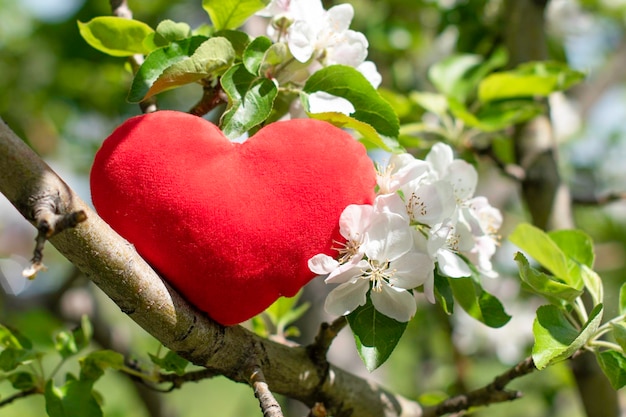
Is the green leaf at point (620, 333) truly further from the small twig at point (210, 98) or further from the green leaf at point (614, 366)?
the small twig at point (210, 98)

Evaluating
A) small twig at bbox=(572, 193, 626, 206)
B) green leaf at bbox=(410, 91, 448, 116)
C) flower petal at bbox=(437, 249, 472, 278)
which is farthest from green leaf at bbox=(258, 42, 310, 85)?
small twig at bbox=(572, 193, 626, 206)

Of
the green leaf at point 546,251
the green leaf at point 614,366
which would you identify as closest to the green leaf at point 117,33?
the green leaf at point 546,251

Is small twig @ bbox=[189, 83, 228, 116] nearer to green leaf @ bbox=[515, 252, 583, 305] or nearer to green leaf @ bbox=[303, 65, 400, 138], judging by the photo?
green leaf @ bbox=[303, 65, 400, 138]

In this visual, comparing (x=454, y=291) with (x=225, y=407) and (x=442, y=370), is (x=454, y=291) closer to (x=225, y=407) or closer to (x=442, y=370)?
(x=442, y=370)

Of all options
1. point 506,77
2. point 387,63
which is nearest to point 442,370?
point 387,63

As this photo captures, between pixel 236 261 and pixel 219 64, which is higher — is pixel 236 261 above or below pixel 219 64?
below

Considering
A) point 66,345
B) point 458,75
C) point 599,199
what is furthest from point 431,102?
point 66,345
